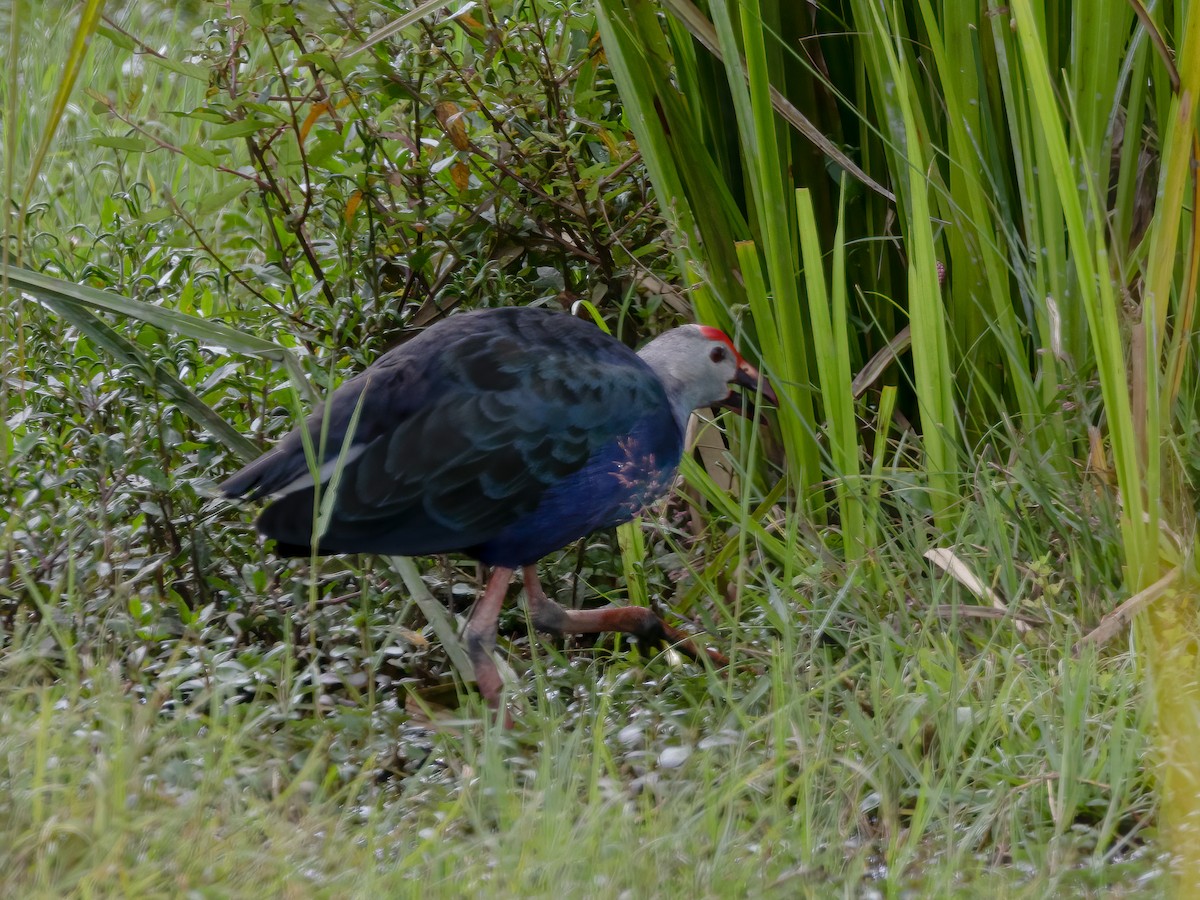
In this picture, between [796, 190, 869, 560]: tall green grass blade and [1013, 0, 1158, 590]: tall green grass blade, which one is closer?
[1013, 0, 1158, 590]: tall green grass blade

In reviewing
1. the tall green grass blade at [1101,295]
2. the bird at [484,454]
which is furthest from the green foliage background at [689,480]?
the bird at [484,454]

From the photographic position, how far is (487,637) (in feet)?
9.39

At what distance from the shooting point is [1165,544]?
2.50 metres

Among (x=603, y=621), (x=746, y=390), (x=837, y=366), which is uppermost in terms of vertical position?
(x=837, y=366)

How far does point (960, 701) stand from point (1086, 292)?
2.21ft

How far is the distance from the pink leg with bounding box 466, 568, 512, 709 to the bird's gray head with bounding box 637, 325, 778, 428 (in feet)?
1.80

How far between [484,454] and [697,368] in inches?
25.2

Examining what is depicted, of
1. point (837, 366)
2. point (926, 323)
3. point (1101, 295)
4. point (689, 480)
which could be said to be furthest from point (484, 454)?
point (1101, 295)

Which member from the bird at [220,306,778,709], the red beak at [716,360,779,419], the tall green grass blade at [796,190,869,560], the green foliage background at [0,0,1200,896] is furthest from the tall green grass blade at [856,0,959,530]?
the bird at [220,306,778,709]

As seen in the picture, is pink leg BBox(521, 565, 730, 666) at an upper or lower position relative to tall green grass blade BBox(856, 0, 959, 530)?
lower

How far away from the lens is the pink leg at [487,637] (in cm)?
278

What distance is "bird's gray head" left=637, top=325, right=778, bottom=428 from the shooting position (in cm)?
317

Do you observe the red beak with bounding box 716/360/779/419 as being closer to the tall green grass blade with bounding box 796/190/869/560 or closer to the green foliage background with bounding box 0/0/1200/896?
the green foliage background with bounding box 0/0/1200/896

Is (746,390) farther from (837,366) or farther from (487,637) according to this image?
(487,637)
